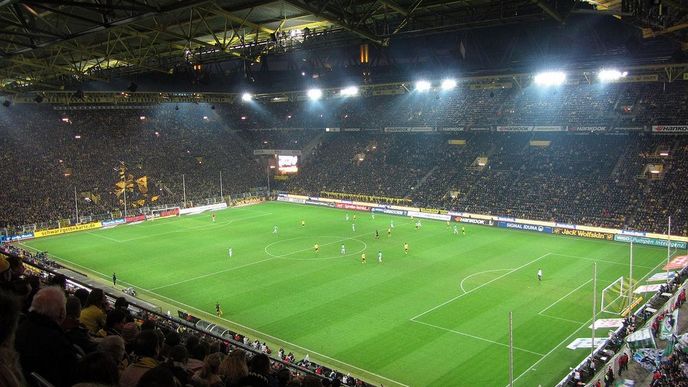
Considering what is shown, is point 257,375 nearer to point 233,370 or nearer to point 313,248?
point 233,370

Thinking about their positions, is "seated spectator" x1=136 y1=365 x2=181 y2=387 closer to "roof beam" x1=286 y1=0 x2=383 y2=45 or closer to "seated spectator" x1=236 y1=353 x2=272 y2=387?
"seated spectator" x1=236 y1=353 x2=272 y2=387

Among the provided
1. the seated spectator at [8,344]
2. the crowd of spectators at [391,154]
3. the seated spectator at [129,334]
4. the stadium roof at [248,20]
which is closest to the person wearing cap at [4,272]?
the seated spectator at [129,334]

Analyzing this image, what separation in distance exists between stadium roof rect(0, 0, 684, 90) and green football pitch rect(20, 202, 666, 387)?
13743 millimetres

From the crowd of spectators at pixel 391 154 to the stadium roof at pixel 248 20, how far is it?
33.4 m

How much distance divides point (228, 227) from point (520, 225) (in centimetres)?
2905

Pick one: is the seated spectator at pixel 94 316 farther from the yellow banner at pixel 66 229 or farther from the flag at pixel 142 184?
the flag at pixel 142 184

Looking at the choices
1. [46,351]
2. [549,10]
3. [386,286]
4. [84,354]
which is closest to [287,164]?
[386,286]

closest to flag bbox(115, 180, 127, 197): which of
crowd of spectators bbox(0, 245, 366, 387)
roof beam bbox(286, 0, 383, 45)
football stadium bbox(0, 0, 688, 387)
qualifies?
football stadium bbox(0, 0, 688, 387)

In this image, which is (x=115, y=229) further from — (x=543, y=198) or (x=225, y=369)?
(x=225, y=369)

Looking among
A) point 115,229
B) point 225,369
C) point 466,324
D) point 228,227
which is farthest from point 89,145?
point 225,369

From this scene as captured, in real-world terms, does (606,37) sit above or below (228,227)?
above

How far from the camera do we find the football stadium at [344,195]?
16.3 meters

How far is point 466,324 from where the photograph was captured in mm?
27578

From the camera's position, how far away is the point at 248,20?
22016 mm
